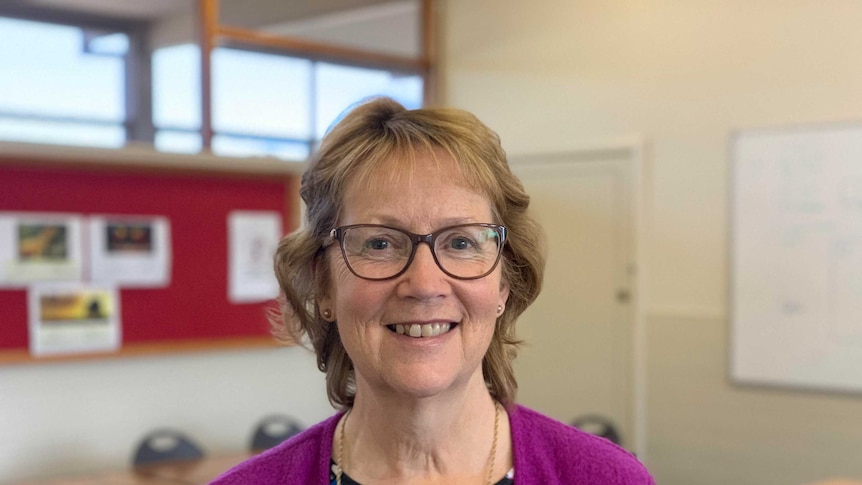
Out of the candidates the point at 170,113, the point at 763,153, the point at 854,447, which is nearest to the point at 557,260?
the point at 763,153

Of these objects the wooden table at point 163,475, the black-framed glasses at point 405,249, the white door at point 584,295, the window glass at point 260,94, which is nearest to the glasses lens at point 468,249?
the black-framed glasses at point 405,249

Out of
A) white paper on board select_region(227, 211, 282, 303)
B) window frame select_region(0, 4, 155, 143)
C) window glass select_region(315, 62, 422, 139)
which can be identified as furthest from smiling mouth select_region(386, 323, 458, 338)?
window glass select_region(315, 62, 422, 139)

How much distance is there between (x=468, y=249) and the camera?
1.28 metres

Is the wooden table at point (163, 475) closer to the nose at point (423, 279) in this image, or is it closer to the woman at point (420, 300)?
the woman at point (420, 300)

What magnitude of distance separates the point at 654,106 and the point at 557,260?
977mm

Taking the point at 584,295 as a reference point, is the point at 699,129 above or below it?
above

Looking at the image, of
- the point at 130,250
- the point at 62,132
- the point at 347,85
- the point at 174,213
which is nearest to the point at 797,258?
the point at 347,85

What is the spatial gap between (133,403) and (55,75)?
4.54ft

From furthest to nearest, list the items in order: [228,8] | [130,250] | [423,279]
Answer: [228,8] < [130,250] < [423,279]

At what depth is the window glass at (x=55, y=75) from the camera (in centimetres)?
365

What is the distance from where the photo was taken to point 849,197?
12.1 ft

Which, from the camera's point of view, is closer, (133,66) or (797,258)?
(797,258)

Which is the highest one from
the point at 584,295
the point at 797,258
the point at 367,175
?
the point at 367,175

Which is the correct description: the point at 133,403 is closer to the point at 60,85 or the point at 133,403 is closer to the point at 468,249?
the point at 60,85
